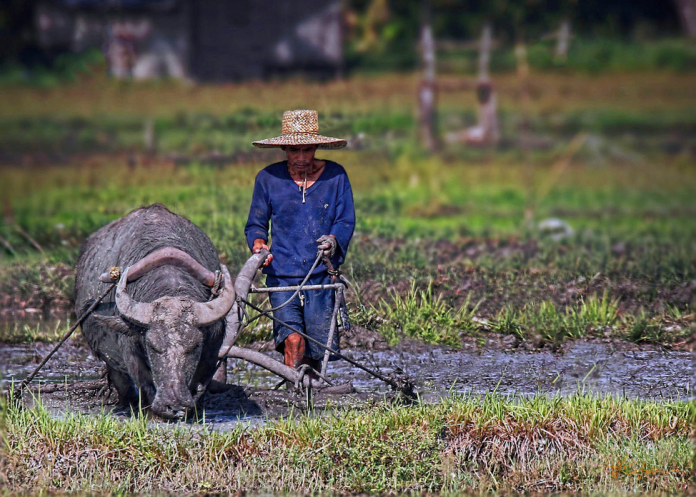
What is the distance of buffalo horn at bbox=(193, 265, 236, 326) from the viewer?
5.29m

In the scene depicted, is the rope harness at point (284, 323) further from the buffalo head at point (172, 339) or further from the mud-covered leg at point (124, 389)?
the mud-covered leg at point (124, 389)

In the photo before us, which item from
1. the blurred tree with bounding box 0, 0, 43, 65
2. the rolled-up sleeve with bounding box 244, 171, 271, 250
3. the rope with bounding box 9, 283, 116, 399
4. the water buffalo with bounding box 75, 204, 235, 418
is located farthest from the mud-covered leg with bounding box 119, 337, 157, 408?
the blurred tree with bounding box 0, 0, 43, 65

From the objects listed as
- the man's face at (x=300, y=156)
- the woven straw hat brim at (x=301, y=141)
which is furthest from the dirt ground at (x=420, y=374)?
the woven straw hat brim at (x=301, y=141)

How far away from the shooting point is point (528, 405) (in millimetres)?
5625

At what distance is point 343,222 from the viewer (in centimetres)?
631

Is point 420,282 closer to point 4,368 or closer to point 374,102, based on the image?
point 4,368

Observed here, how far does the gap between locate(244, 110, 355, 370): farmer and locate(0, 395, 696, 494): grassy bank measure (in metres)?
1.00

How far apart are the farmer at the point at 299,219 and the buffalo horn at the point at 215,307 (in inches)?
31.5

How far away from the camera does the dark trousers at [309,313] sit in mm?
6332

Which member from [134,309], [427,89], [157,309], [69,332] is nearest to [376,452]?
[157,309]

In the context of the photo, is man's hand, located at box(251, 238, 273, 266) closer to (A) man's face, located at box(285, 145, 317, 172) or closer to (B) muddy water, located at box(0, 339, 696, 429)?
(A) man's face, located at box(285, 145, 317, 172)

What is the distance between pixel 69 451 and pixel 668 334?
4.70m

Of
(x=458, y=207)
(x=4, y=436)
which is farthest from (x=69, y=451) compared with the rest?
(x=458, y=207)

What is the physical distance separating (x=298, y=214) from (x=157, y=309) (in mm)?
1389
